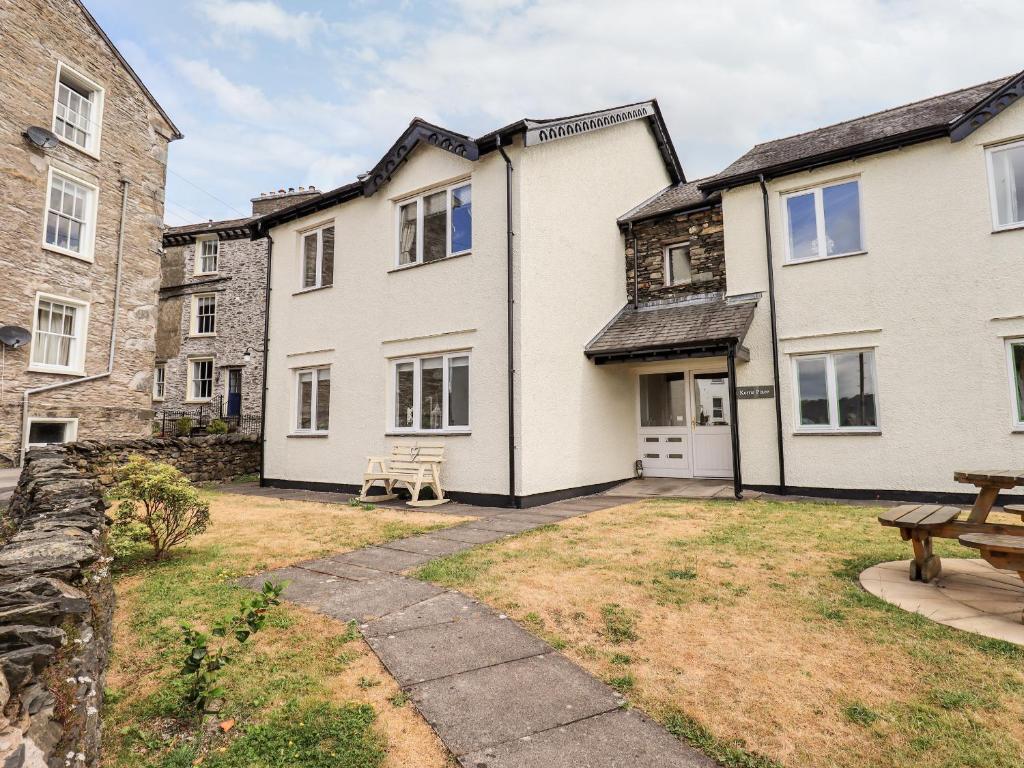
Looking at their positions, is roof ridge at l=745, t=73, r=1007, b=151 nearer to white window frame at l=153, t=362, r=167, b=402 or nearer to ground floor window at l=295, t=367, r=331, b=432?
ground floor window at l=295, t=367, r=331, b=432

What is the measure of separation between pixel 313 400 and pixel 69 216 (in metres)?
9.99

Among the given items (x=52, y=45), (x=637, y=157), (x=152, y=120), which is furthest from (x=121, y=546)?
(x=152, y=120)

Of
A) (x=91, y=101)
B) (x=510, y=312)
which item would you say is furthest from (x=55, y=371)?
(x=510, y=312)

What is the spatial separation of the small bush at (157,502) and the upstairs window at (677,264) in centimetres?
1021

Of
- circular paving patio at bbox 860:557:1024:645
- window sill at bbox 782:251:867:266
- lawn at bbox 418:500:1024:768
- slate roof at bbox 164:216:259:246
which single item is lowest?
lawn at bbox 418:500:1024:768

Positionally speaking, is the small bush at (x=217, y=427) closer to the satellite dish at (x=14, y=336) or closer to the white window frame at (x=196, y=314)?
the white window frame at (x=196, y=314)

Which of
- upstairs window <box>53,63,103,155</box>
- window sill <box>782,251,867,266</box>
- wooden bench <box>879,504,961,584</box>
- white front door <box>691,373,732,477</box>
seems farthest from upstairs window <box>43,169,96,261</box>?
wooden bench <box>879,504,961,584</box>

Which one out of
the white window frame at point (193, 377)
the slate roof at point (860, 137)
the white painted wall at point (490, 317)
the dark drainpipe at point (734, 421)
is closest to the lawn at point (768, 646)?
the dark drainpipe at point (734, 421)

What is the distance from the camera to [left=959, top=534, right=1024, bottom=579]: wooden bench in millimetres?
3609

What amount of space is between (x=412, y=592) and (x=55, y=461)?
601cm

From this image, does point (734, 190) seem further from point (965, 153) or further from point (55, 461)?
point (55, 461)

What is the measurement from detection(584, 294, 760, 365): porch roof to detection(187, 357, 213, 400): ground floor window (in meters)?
20.7

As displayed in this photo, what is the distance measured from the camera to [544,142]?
33.7 feet

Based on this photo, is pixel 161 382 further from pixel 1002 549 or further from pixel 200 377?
pixel 1002 549
